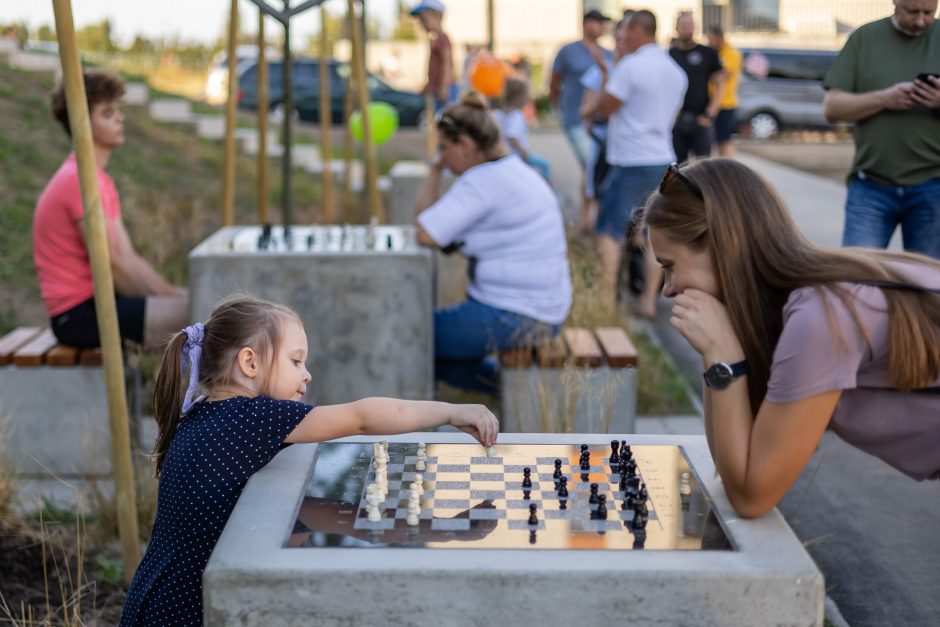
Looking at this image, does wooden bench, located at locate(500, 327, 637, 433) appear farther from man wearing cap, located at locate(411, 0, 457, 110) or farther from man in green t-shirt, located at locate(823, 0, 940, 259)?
man wearing cap, located at locate(411, 0, 457, 110)

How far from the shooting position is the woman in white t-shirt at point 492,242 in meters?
5.39

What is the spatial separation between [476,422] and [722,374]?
1.81ft

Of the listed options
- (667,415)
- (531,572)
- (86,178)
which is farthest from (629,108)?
(531,572)

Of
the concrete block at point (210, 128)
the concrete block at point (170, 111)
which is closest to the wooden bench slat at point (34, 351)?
the concrete block at point (210, 128)

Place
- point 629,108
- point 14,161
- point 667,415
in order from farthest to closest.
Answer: point 14,161
point 629,108
point 667,415

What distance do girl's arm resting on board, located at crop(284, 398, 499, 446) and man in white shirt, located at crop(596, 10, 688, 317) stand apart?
4.96 metres

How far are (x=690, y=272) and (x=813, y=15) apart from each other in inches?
1537

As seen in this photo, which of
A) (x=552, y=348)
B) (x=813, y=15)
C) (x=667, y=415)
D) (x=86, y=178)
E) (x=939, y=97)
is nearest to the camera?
(x=86, y=178)

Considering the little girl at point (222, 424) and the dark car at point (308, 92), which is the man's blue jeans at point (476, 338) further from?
the dark car at point (308, 92)

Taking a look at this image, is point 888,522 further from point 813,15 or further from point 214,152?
point 813,15

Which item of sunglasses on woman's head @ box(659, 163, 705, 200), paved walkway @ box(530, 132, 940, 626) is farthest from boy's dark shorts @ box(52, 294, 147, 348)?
sunglasses on woman's head @ box(659, 163, 705, 200)

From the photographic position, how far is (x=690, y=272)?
9.02ft

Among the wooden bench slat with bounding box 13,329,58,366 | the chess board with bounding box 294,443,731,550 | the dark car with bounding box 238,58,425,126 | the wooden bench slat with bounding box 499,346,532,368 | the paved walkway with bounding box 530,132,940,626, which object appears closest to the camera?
the chess board with bounding box 294,443,731,550

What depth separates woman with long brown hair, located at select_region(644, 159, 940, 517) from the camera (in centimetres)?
254
